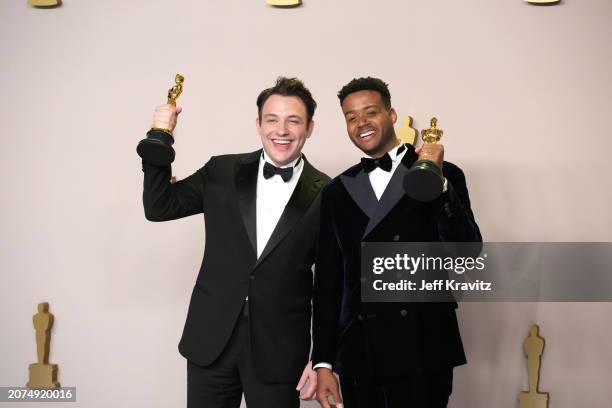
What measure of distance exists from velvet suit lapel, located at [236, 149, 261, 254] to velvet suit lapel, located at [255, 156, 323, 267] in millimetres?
68

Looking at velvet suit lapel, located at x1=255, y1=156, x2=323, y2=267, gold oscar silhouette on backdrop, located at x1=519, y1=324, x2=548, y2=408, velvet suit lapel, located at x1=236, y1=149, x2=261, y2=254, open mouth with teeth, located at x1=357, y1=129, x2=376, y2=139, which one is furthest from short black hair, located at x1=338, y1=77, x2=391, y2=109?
gold oscar silhouette on backdrop, located at x1=519, y1=324, x2=548, y2=408

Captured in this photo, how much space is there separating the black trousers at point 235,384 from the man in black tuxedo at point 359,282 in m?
0.21

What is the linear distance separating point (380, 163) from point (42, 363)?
234 centimetres

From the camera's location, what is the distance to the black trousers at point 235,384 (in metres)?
2.35

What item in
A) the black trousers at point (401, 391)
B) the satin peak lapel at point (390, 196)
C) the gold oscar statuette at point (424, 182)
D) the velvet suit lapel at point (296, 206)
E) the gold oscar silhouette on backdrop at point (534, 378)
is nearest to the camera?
the gold oscar statuette at point (424, 182)

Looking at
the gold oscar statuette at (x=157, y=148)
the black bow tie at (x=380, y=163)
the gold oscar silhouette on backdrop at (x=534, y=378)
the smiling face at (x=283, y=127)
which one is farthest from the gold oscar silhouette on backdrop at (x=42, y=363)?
the gold oscar silhouette on backdrop at (x=534, y=378)

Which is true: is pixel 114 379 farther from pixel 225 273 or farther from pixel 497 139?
pixel 497 139

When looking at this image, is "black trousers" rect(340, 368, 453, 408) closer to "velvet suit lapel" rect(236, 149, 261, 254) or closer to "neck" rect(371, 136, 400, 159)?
"velvet suit lapel" rect(236, 149, 261, 254)

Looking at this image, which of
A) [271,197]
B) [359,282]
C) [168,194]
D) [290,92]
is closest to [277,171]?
[271,197]

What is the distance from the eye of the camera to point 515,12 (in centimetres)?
346

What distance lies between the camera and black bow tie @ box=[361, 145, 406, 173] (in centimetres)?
227

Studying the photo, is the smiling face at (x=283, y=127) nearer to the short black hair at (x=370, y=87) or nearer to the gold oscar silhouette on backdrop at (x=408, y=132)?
the short black hair at (x=370, y=87)

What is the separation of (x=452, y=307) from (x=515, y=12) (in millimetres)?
1907

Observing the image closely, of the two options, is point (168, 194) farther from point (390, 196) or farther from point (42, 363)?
point (42, 363)
